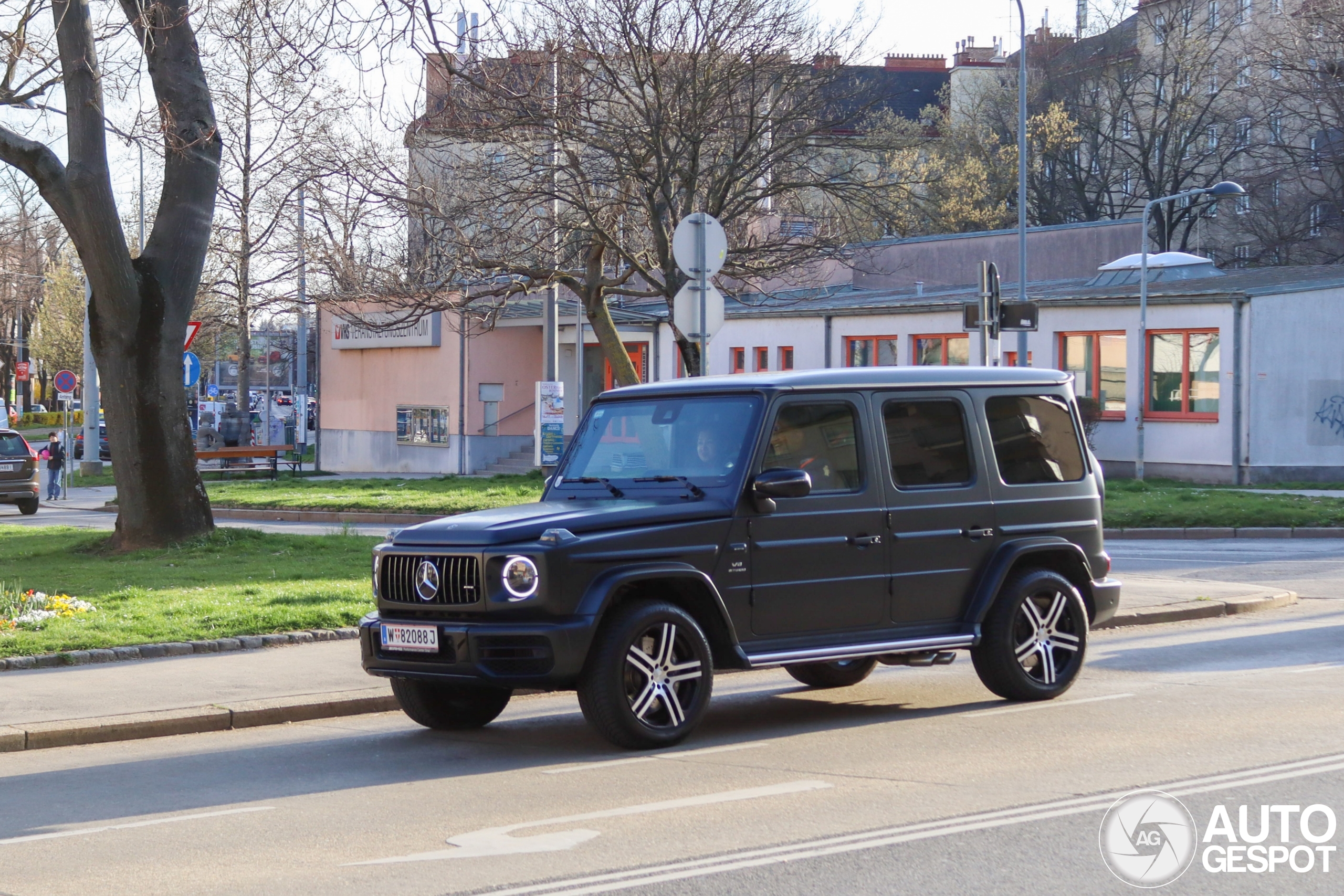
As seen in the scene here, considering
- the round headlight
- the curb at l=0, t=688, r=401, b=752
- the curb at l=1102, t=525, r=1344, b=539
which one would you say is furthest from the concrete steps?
the round headlight

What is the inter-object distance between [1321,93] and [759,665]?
144 ft

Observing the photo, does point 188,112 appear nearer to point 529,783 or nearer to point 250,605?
point 250,605

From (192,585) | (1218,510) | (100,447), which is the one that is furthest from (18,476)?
(1218,510)

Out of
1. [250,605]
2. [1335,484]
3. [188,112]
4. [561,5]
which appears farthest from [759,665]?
[1335,484]

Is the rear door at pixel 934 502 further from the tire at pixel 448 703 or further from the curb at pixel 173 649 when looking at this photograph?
the curb at pixel 173 649

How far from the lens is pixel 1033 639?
9.75 meters

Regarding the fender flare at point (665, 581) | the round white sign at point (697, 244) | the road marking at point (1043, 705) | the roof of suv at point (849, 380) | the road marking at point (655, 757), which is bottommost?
the road marking at point (655, 757)

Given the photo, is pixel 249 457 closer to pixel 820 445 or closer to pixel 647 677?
pixel 820 445

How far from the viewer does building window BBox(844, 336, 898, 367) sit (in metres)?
40.8

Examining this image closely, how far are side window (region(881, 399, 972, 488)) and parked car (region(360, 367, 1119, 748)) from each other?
0.04ft

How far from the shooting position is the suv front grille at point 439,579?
27.2 feet

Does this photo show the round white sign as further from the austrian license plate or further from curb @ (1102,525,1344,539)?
curb @ (1102,525,1344,539)

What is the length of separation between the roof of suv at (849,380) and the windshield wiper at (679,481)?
0.52m

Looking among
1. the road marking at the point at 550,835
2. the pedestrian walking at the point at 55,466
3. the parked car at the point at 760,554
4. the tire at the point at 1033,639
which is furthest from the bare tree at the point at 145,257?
the pedestrian walking at the point at 55,466
